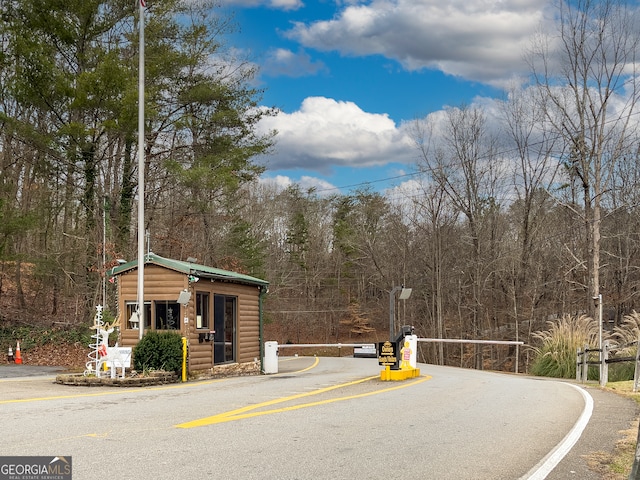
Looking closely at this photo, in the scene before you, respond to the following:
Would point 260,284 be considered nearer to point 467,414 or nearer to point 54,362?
point 54,362

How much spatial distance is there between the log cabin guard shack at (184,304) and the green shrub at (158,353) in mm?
1021

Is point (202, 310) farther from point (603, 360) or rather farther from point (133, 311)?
point (603, 360)

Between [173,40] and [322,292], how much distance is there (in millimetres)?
37051

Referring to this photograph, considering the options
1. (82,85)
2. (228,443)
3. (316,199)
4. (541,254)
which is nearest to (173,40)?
(82,85)

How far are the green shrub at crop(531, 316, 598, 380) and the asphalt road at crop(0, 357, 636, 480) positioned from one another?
8239 millimetres

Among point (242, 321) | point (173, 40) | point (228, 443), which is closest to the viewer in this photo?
point (228, 443)

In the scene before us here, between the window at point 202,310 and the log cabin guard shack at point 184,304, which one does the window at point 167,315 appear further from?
the window at point 202,310

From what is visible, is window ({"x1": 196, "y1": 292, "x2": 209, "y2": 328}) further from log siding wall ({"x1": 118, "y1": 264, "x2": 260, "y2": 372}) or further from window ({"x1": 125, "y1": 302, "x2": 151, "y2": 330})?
window ({"x1": 125, "y1": 302, "x2": 151, "y2": 330})

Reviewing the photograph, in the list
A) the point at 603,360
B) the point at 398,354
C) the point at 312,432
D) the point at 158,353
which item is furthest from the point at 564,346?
the point at 312,432

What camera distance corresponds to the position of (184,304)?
18.7m

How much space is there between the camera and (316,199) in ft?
223

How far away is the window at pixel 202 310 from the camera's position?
19891mm

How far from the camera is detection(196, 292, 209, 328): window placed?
65.3ft

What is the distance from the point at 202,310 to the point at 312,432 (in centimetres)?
1196
